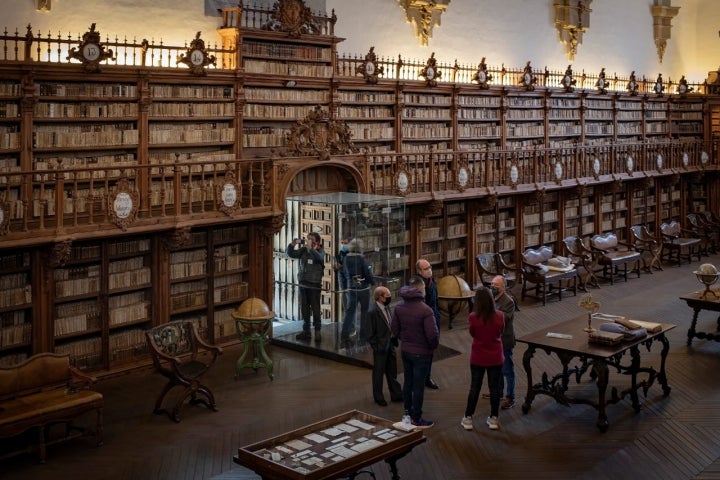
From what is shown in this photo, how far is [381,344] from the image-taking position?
24.8ft

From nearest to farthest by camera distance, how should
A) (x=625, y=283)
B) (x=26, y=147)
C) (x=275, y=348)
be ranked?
(x=26, y=147) < (x=275, y=348) < (x=625, y=283)

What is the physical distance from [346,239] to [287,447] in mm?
4196

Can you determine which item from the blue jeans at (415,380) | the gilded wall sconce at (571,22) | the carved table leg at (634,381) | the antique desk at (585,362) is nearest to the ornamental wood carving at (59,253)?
the blue jeans at (415,380)

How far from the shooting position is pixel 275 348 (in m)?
9.95

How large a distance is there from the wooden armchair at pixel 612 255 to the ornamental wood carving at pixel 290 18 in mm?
6094

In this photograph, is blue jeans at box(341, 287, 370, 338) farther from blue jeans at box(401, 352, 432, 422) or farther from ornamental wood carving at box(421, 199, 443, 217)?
ornamental wood carving at box(421, 199, 443, 217)

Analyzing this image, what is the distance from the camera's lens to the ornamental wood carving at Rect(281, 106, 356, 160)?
10.2m

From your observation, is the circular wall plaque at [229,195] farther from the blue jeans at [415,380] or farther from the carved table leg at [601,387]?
the carved table leg at [601,387]

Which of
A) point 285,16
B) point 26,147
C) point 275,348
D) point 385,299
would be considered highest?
point 285,16

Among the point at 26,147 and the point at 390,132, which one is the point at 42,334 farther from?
the point at 390,132

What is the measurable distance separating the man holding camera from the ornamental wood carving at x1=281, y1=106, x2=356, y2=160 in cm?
118

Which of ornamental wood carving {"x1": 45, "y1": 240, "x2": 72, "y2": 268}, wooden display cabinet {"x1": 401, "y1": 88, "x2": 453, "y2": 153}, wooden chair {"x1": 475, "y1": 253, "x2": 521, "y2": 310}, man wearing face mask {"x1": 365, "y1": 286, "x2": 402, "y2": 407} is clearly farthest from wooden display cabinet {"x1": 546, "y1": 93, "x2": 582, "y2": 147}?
ornamental wood carving {"x1": 45, "y1": 240, "x2": 72, "y2": 268}

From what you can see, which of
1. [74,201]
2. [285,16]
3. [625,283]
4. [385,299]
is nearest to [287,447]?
[385,299]

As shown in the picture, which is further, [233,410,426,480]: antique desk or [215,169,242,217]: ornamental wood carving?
[215,169,242,217]: ornamental wood carving
